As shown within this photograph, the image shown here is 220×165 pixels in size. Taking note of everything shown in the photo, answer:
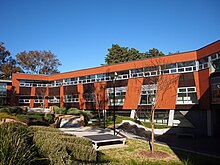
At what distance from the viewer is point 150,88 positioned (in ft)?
58.9

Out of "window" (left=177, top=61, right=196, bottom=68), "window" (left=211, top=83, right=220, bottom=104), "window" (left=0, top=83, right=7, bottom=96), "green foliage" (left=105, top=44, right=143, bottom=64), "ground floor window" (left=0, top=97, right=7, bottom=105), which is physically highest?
"green foliage" (left=105, top=44, right=143, bottom=64)

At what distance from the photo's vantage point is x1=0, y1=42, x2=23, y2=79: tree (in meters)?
52.2

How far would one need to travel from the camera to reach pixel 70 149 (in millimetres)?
6844

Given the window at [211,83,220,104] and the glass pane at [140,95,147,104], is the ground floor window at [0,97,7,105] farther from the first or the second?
the window at [211,83,220,104]

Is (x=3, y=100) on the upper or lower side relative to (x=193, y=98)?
lower

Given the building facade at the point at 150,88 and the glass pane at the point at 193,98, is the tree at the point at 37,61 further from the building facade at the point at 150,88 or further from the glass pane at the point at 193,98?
the glass pane at the point at 193,98

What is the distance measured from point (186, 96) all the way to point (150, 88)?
269 inches

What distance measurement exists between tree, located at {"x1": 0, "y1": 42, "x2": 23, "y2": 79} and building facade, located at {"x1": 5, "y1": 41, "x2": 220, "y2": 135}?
16082mm

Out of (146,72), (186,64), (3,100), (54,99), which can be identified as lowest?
(3,100)

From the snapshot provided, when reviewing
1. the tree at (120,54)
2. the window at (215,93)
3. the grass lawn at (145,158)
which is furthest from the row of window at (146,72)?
the tree at (120,54)

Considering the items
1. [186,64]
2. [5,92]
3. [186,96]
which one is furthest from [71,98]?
[186,64]

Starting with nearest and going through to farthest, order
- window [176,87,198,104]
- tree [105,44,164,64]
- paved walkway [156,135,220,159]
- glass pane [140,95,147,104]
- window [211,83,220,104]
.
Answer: paved walkway [156,135,220,159] < window [211,83,220,104] < window [176,87,198,104] < glass pane [140,95,147,104] < tree [105,44,164,64]

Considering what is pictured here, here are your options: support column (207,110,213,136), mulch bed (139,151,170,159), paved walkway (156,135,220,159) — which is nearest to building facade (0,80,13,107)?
paved walkway (156,135,220,159)

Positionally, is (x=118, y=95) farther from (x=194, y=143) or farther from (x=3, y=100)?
(x=3, y=100)
